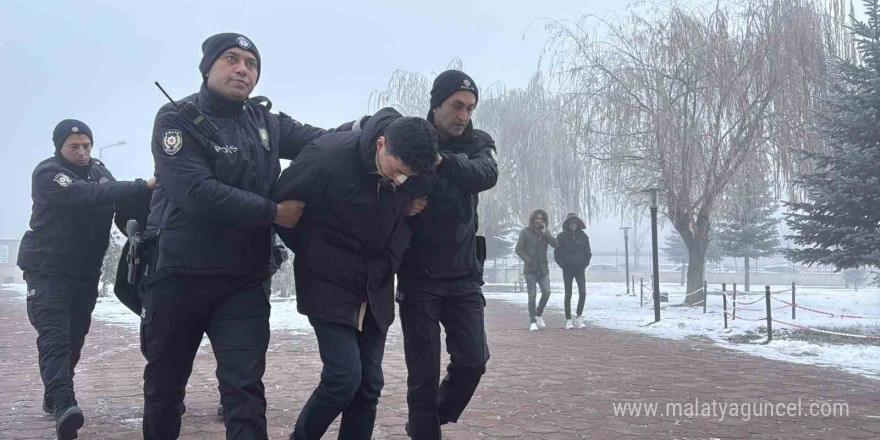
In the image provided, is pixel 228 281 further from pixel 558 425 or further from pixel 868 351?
pixel 868 351

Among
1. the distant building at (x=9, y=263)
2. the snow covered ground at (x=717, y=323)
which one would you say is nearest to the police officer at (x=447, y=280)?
the snow covered ground at (x=717, y=323)

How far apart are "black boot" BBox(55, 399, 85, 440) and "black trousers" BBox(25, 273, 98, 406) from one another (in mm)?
111

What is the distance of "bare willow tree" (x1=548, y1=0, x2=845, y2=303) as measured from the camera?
1420 centimetres

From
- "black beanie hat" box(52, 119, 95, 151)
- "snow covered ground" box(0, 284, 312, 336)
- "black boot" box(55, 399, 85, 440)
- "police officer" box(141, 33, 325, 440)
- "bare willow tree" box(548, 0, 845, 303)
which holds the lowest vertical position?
"snow covered ground" box(0, 284, 312, 336)

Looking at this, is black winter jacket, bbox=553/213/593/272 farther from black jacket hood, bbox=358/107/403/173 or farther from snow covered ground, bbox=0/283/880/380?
black jacket hood, bbox=358/107/403/173

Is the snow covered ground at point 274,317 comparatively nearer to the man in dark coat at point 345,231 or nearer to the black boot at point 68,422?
the black boot at point 68,422

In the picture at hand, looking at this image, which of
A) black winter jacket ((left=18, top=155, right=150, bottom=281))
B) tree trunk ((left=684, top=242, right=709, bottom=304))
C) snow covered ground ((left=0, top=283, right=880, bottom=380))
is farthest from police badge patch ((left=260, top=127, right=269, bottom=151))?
tree trunk ((left=684, top=242, right=709, bottom=304))

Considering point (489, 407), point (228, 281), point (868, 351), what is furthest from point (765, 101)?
point (228, 281)

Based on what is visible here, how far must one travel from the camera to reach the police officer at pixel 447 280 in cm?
338

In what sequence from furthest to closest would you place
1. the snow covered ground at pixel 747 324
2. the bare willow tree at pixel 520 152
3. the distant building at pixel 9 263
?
the distant building at pixel 9 263, the bare willow tree at pixel 520 152, the snow covered ground at pixel 747 324

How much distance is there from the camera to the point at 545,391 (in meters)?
5.66

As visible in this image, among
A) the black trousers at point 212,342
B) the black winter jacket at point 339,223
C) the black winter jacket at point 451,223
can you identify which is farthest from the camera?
the black winter jacket at point 451,223

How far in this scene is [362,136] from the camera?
3.01m

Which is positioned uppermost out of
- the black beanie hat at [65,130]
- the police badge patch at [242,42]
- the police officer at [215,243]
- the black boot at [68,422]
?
the police badge patch at [242,42]
